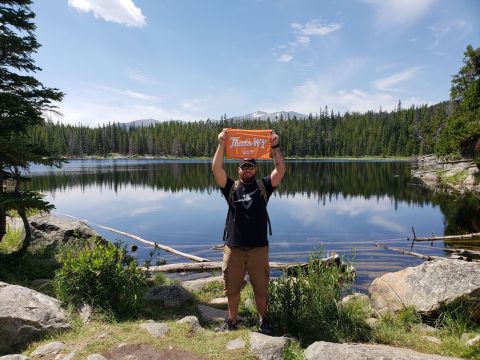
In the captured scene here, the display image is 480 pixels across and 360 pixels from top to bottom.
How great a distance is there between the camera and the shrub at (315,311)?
625 centimetres

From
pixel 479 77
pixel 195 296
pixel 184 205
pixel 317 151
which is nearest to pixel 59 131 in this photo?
pixel 317 151

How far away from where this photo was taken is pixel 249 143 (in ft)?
20.3

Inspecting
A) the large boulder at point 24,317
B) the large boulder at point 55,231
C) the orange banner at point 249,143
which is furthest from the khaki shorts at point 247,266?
the large boulder at point 55,231

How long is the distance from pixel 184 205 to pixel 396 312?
27732mm

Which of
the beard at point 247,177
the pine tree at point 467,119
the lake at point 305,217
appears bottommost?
the lake at point 305,217

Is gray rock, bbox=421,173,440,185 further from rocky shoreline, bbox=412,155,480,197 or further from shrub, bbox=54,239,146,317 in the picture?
shrub, bbox=54,239,146,317

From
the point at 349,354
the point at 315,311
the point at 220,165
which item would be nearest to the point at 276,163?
the point at 220,165

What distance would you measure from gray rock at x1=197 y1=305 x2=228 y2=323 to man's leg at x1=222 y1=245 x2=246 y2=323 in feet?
2.55

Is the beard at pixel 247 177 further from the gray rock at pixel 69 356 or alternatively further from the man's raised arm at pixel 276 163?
the gray rock at pixel 69 356

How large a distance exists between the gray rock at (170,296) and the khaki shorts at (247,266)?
2.20 metres

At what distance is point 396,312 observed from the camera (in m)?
7.72

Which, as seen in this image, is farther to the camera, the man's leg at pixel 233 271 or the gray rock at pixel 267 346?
the man's leg at pixel 233 271

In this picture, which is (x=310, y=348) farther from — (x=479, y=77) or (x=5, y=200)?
(x=479, y=77)

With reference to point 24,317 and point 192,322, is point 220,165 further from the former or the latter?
point 24,317
